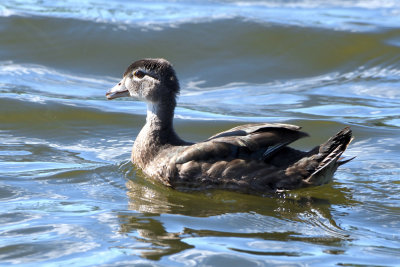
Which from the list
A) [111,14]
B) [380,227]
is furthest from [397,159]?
[111,14]

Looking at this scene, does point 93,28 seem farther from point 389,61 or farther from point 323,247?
point 323,247

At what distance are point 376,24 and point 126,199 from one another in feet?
34.9

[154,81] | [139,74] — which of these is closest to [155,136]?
[154,81]

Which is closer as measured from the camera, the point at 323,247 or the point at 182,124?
the point at 323,247

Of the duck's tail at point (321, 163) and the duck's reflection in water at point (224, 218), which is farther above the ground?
the duck's tail at point (321, 163)

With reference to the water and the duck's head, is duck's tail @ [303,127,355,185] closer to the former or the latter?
the water

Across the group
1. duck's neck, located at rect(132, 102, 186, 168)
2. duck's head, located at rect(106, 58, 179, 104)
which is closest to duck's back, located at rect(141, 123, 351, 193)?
duck's neck, located at rect(132, 102, 186, 168)

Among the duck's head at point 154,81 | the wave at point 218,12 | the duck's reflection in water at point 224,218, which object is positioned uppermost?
the wave at point 218,12

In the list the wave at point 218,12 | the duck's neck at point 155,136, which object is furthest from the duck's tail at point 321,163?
the wave at point 218,12

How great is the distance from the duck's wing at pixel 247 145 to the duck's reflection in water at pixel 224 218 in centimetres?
46

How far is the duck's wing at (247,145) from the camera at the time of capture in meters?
8.84

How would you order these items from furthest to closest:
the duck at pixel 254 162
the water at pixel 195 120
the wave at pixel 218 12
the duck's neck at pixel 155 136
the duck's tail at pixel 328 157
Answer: the wave at pixel 218 12
the duck's neck at pixel 155 136
the duck at pixel 254 162
the duck's tail at pixel 328 157
the water at pixel 195 120

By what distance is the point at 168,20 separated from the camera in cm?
1747

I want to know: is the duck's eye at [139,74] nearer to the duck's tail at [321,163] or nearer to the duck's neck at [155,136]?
the duck's neck at [155,136]
